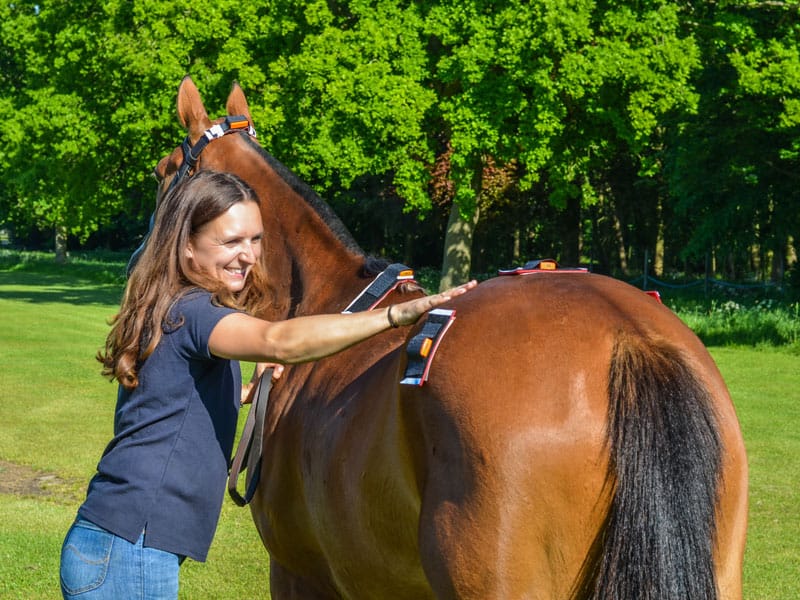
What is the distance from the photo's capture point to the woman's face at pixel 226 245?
3012mm

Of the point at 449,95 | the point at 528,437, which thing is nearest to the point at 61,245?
the point at 449,95

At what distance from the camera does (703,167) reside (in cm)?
2498

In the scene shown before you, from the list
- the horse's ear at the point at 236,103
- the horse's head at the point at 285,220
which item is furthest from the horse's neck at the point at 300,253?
the horse's ear at the point at 236,103

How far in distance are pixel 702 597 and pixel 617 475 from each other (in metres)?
0.38

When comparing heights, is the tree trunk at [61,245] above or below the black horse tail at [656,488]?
above

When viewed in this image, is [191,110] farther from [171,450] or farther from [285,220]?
[171,450]

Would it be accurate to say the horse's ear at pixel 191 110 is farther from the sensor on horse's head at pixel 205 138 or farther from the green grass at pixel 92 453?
the green grass at pixel 92 453

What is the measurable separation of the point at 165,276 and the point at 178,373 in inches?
12.5

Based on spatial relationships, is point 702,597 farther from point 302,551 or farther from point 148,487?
point 302,551

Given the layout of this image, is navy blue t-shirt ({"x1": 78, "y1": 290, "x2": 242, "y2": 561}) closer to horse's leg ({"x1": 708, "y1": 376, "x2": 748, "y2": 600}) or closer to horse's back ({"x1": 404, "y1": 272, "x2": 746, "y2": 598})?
horse's back ({"x1": 404, "y1": 272, "x2": 746, "y2": 598})

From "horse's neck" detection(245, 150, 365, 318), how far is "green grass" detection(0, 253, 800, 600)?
2710mm

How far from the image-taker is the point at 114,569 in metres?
2.80

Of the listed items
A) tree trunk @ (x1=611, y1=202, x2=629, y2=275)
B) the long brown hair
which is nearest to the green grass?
the long brown hair

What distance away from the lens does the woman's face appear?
301 centimetres
